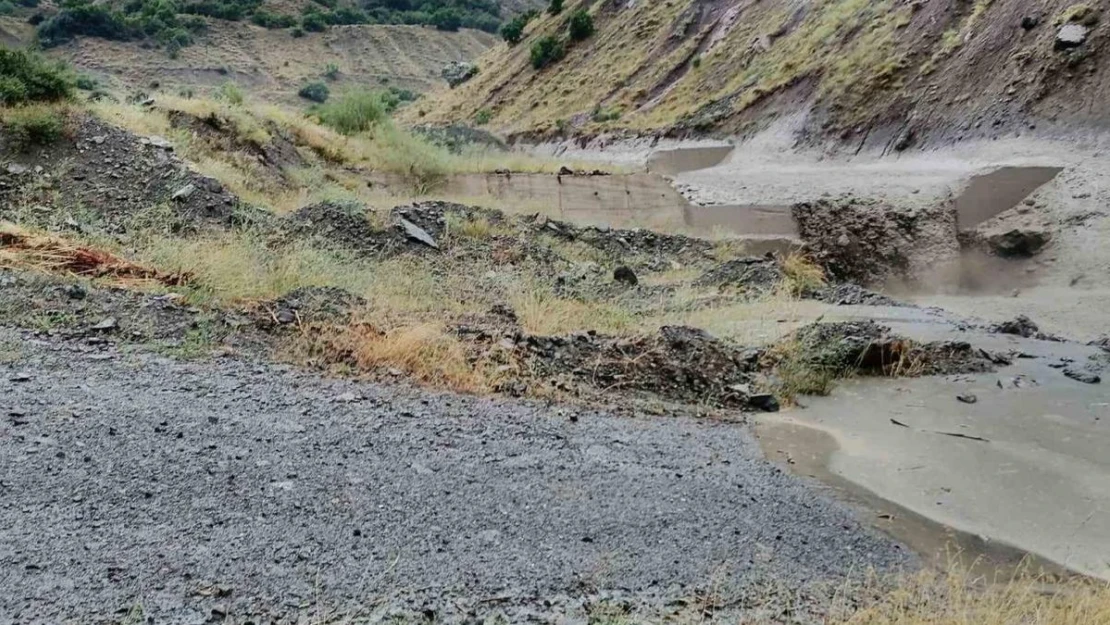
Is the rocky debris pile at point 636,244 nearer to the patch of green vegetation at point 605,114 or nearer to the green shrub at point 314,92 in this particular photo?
the patch of green vegetation at point 605,114

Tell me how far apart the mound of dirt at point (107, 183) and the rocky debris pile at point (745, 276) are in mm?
6763

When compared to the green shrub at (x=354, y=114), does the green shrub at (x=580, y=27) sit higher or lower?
higher

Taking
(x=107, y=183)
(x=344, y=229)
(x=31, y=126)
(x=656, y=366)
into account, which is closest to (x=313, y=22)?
(x=31, y=126)

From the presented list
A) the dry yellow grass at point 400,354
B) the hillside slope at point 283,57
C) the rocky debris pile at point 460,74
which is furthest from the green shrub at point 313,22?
the dry yellow grass at point 400,354

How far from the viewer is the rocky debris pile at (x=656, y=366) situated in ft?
23.9

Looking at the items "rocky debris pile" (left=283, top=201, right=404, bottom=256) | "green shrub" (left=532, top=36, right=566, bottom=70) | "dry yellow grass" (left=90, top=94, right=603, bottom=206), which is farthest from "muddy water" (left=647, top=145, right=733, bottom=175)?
"green shrub" (left=532, top=36, right=566, bottom=70)

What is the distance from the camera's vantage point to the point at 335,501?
13.9 ft

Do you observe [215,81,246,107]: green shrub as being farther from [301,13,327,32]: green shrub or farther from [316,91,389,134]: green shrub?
[301,13,327,32]: green shrub

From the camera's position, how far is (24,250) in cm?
740

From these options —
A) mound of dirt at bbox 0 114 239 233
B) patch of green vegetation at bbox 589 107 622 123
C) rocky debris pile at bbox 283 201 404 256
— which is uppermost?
mound of dirt at bbox 0 114 239 233

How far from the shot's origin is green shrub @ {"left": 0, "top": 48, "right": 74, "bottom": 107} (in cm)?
1174

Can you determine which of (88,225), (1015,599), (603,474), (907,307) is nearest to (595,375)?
(603,474)

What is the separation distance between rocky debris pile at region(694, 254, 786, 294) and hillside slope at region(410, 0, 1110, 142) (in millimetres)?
7577

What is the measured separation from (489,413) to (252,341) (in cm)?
198
